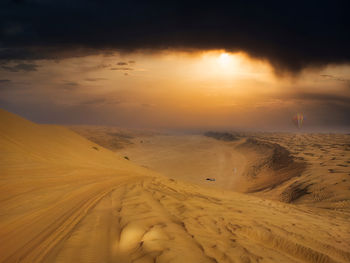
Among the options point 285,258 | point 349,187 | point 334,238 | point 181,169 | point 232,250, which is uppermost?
point 232,250

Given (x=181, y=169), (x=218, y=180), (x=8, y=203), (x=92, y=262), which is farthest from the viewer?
(x=181, y=169)

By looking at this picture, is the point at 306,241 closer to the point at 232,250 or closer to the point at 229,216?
the point at 229,216

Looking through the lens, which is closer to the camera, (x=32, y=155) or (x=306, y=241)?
(x=306, y=241)

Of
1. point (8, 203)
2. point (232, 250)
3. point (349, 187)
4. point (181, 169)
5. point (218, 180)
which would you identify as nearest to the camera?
point (232, 250)

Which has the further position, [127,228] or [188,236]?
[127,228]

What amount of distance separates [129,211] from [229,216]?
7.16ft

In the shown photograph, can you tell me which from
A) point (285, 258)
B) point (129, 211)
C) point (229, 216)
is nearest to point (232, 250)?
point (285, 258)

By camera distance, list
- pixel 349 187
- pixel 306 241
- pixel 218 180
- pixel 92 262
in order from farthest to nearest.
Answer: pixel 218 180
pixel 349 187
pixel 306 241
pixel 92 262

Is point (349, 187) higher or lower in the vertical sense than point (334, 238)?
lower

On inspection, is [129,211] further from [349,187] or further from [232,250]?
[349,187]

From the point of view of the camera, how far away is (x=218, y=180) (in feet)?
68.9

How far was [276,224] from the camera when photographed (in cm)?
476

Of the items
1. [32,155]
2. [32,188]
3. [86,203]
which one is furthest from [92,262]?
[32,155]

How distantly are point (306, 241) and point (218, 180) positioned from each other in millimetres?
17341
